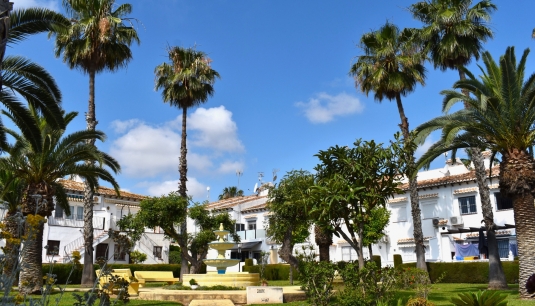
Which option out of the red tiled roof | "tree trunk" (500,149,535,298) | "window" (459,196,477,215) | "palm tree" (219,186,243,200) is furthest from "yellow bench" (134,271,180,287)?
"palm tree" (219,186,243,200)

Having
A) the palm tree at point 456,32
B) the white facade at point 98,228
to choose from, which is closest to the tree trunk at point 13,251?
the palm tree at point 456,32

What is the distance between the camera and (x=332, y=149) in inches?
557

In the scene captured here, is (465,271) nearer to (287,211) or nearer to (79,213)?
(287,211)

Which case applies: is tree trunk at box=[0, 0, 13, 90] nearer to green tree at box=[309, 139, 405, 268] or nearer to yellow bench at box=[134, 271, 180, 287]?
green tree at box=[309, 139, 405, 268]

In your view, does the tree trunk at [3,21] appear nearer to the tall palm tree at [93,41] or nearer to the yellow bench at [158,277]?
the tall palm tree at [93,41]

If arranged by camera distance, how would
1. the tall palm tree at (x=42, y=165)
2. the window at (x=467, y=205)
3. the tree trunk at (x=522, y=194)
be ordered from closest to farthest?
the tree trunk at (x=522, y=194)
the tall palm tree at (x=42, y=165)
the window at (x=467, y=205)

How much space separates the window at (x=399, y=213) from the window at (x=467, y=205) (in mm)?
4606

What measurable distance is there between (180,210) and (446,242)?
19720 millimetres

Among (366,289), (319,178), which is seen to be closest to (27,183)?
(319,178)

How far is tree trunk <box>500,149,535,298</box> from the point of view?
1631 centimetres

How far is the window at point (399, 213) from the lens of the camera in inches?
1515

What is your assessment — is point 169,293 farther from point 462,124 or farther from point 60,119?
point 462,124

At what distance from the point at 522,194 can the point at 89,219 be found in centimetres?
1967

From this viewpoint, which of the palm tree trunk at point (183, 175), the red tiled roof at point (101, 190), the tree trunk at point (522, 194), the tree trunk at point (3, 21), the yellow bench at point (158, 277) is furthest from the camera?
the red tiled roof at point (101, 190)
